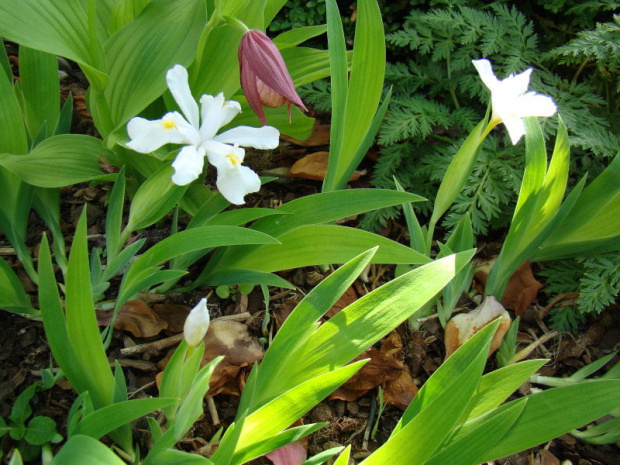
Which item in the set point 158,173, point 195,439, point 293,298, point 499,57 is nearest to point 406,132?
point 499,57

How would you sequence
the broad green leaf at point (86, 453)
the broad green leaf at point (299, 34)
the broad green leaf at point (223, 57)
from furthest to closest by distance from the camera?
the broad green leaf at point (299, 34) < the broad green leaf at point (223, 57) < the broad green leaf at point (86, 453)

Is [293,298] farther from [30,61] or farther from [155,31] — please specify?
[30,61]

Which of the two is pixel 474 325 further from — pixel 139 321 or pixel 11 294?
pixel 11 294

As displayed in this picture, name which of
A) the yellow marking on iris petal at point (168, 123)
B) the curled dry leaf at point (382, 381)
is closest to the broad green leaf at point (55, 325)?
the yellow marking on iris petal at point (168, 123)

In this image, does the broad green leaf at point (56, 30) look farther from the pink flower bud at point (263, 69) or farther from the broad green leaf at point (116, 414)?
the broad green leaf at point (116, 414)

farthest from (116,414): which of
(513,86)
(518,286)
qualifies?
(518,286)
